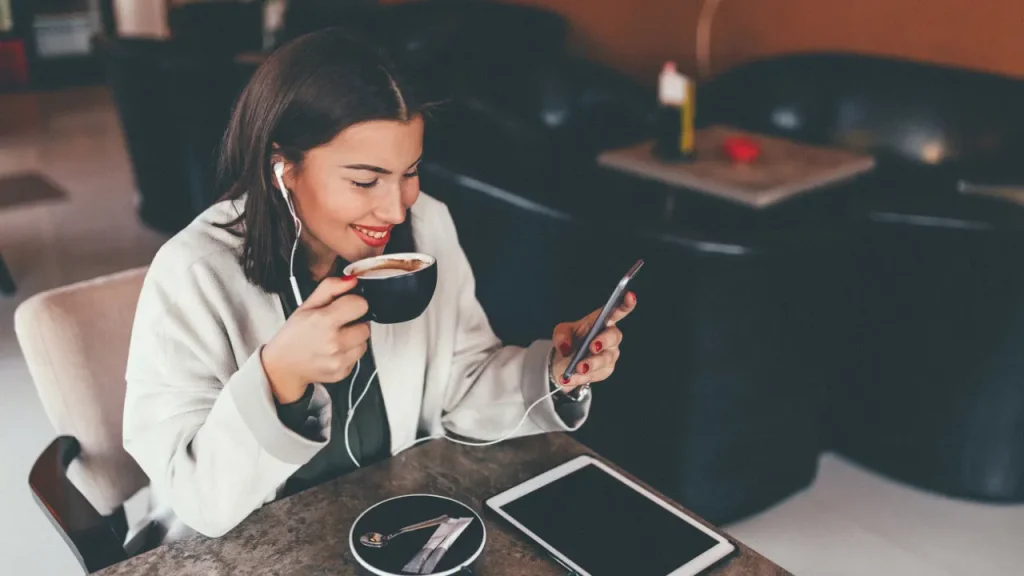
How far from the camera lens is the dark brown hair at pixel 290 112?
104 centimetres

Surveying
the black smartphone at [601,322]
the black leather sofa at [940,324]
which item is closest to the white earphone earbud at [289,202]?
the black smartphone at [601,322]

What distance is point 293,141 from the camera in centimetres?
106

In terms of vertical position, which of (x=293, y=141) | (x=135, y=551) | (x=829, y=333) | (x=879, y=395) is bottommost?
(x=879, y=395)

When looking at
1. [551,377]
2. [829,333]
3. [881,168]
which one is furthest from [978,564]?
[551,377]

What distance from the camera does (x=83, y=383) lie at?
1229mm

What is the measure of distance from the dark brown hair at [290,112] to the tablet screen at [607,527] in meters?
0.42

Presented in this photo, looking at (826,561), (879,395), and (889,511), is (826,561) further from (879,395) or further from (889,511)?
(879,395)

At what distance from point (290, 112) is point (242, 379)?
32 centimetres

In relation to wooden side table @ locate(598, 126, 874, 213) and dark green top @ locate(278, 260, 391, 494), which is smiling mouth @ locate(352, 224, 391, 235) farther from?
wooden side table @ locate(598, 126, 874, 213)

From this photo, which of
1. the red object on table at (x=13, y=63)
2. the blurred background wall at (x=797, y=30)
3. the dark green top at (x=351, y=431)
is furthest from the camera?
the red object on table at (x=13, y=63)

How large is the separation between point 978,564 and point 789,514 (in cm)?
42

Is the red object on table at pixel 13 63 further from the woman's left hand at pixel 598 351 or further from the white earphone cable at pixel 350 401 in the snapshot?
the woman's left hand at pixel 598 351

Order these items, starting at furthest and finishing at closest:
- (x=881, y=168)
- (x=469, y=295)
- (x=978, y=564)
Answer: (x=881, y=168) → (x=978, y=564) → (x=469, y=295)

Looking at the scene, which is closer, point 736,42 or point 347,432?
point 347,432
